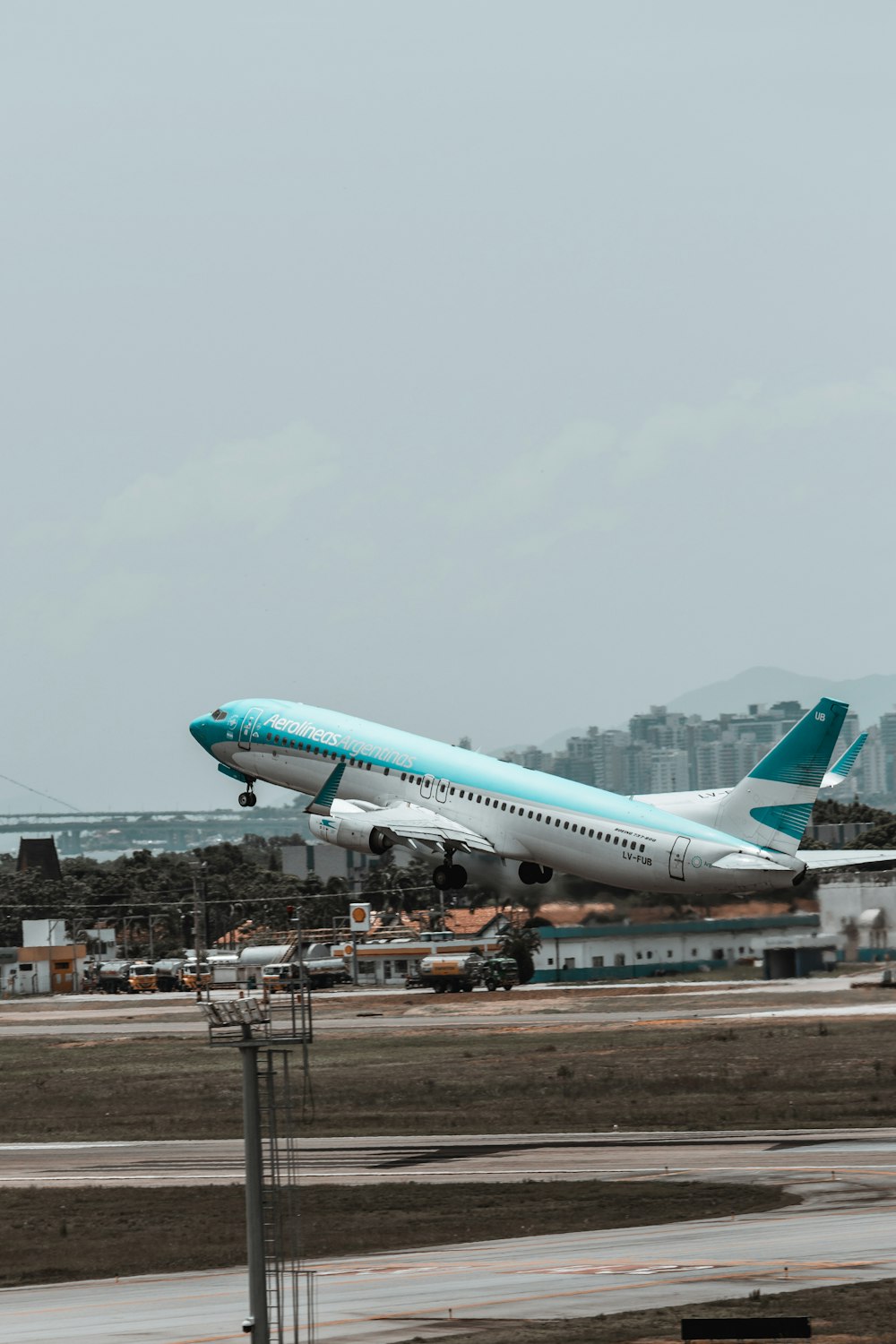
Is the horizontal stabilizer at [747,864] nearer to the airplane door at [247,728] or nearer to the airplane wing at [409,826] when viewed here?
the airplane wing at [409,826]

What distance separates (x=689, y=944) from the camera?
3760 inches

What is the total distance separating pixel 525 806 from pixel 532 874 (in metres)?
5.81

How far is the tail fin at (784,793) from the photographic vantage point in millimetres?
84250

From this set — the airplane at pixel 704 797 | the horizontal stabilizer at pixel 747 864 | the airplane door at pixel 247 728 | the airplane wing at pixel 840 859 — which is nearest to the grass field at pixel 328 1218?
the horizontal stabilizer at pixel 747 864

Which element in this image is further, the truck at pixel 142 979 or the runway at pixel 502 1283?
the truck at pixel 142 979

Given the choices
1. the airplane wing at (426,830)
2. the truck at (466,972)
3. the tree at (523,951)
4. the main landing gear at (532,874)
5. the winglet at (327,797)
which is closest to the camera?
the airplane wing at (426,830)

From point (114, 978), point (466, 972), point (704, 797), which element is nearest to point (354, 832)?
point (704, 797)

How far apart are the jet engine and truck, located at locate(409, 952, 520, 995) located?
4113cm

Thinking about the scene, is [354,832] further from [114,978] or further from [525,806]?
[114,978]

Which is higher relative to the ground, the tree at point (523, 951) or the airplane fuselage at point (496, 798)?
the airplane fuselage at point (496, 798)

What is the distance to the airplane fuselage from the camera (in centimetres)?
8431

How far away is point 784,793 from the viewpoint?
8462cm

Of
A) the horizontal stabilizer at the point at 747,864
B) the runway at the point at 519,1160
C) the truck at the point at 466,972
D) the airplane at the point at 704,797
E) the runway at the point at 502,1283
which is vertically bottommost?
the runway at the point at 502,1283

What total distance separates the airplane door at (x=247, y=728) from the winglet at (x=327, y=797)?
5470 millimetres
